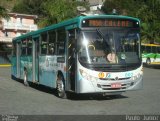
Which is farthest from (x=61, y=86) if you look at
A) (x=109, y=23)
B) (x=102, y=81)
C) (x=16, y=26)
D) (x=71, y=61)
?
(x=16, y=26)

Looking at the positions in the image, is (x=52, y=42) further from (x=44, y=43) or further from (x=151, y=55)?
(x=151, y=55)

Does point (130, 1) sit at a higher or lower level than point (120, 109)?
higher

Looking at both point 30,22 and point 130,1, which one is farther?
point 30,22

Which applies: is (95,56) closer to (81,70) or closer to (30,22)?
(81,70)

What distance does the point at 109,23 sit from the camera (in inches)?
567

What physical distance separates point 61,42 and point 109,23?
2.06 meters

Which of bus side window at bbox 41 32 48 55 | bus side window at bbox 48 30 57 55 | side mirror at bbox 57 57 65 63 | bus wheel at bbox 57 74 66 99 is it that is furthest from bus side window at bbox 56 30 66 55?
bus side window at bbox 41 32 48 55

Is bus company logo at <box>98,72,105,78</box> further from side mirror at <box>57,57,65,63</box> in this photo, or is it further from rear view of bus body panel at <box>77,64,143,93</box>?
side mirror at <box>57,57,65,63</box>

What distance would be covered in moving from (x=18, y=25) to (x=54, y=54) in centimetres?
7023

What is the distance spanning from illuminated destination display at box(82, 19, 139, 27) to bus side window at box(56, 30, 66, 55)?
4.58ft

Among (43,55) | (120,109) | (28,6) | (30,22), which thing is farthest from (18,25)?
(120,109)

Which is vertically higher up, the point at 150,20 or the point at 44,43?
the point at 150,20

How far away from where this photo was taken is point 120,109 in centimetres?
1231

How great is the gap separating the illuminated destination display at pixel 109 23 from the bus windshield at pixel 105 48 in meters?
0.21
